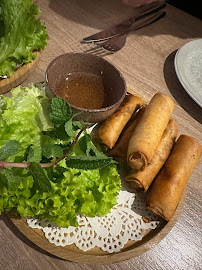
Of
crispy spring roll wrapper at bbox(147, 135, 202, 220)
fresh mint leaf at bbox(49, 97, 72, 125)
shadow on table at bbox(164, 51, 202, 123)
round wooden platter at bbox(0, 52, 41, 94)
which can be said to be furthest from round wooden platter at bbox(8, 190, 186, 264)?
shadow on table at bbox(164, 51, 202, 123)

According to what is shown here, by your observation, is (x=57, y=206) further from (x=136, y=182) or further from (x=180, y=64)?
(x=180, y=64)

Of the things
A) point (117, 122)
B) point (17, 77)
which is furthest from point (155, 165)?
point (17, 77)

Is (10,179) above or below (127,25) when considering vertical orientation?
below

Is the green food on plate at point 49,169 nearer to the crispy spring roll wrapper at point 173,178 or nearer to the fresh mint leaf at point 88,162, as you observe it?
the fresh mint leaf at point 88,162

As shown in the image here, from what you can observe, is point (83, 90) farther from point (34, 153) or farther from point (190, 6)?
point (190, 6)

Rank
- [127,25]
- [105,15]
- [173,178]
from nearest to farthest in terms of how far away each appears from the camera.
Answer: [173,178], [127,25], [105,15]

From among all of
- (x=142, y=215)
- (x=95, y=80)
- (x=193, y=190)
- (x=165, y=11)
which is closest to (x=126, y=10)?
(x=165, y=11)
